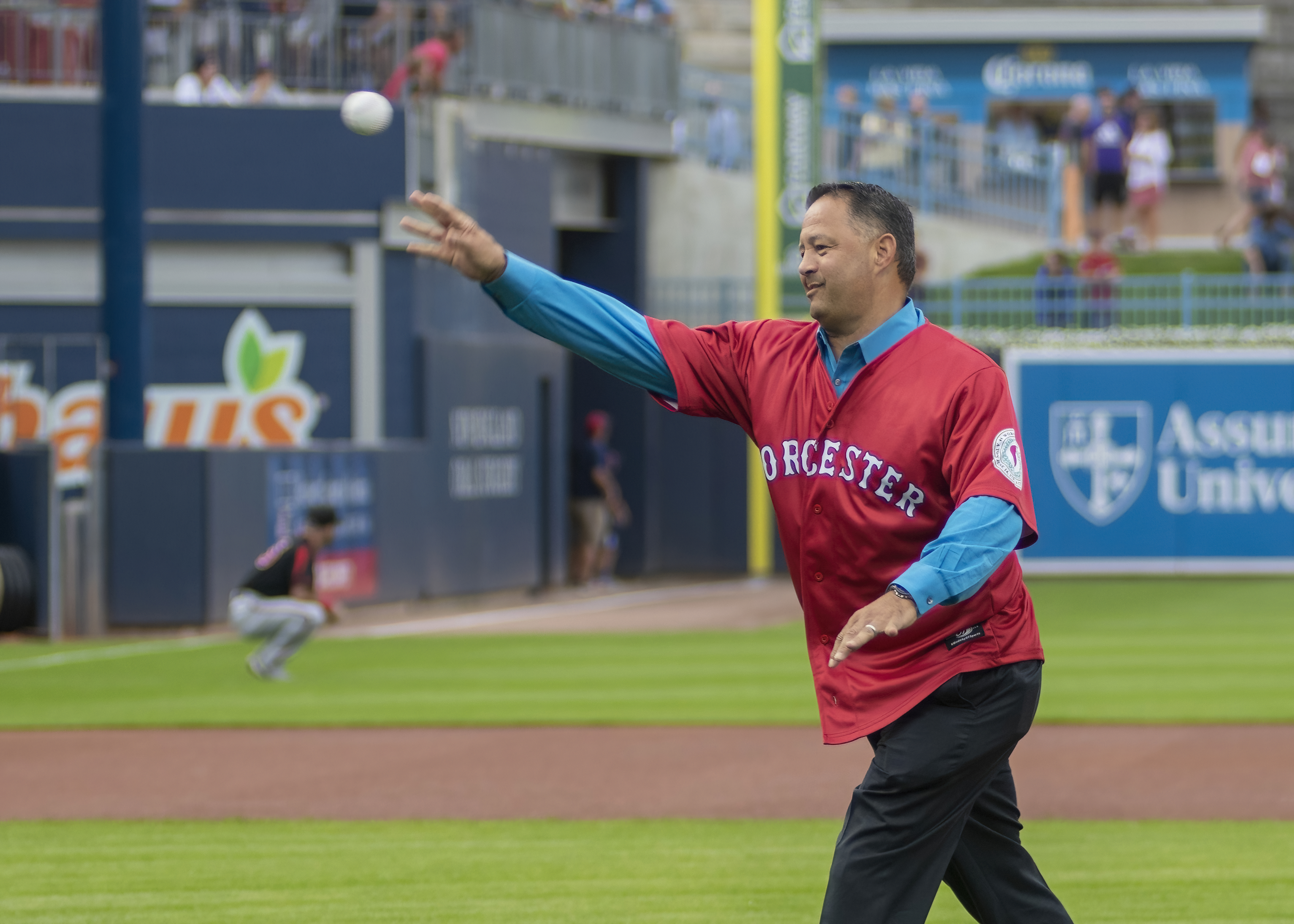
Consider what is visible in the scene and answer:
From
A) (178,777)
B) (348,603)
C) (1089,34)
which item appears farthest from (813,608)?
(1089,34)

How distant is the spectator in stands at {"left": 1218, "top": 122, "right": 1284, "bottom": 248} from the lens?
26.8 meters

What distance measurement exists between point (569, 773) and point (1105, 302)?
14842mm

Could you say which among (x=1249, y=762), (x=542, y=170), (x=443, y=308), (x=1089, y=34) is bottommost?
(x=1249, y=762)

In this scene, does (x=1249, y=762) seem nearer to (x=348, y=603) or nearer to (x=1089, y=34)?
(x=348, y=603)

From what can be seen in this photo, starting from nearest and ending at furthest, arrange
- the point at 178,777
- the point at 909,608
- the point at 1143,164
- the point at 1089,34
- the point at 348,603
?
the point at 909,608 < the point at 178,777 < the point at 348,603 < the point at 1143,164 < the point at 1089,34

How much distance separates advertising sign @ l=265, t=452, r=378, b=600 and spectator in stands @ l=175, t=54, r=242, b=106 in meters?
4.36

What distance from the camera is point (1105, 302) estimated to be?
22.6 m

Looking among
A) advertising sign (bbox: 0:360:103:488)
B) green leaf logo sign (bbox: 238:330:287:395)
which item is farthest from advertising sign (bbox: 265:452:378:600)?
advertising sign (bbox: 0:360:103:488)

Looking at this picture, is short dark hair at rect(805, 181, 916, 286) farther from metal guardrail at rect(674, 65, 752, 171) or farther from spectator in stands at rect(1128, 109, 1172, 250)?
spectator in stands at rect(1128, 109, 1172, 250)

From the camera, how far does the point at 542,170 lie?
22.7 m

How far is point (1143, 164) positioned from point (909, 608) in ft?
82.3

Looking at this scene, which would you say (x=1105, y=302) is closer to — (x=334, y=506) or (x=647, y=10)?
(x=647, y=10)

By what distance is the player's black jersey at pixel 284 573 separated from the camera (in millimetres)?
12664

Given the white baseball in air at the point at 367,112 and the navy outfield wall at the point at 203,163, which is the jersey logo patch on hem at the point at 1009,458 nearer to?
the white baseball in air at the point at 367,112
